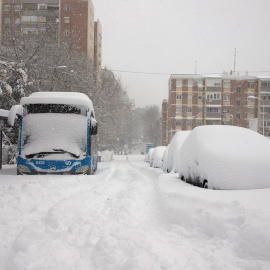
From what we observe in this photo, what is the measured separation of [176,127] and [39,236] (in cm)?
5903

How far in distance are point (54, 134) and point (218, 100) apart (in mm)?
55323

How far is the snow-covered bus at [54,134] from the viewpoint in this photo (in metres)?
9.11

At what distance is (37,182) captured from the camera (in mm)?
7230

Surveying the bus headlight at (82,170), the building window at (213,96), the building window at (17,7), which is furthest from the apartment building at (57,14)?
the bus headlight at (82,170)

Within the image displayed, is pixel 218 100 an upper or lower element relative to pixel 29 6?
lower

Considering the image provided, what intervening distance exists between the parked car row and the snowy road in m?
0.59

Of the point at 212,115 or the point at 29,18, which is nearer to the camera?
the point at 29,18

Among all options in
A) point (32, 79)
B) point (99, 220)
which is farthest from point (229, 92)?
point (99, 220)

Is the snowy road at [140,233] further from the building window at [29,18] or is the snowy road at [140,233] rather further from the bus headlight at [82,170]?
the building window at [29,18]

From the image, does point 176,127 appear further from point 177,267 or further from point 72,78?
point 177,267

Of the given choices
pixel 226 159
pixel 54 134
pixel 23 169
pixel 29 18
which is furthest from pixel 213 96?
pixel 226 159

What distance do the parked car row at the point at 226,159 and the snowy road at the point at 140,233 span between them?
587 mm

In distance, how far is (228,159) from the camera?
6094 mm

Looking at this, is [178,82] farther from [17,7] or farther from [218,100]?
[17,7]
